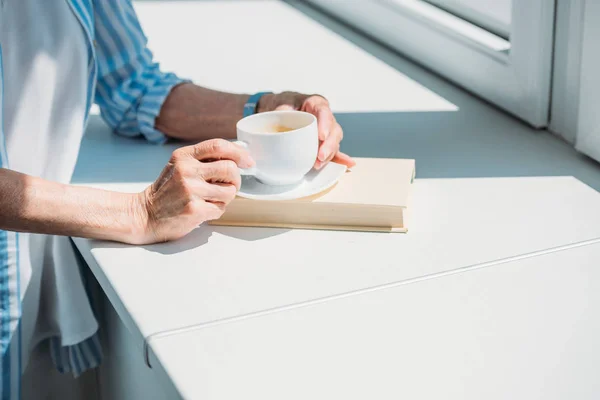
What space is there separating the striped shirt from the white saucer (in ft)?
1.12

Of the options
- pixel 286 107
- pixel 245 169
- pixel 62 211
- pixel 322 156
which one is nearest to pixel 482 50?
pixel 286 107

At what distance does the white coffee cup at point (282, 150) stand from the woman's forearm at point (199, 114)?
27 cm

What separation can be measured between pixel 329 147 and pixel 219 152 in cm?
17

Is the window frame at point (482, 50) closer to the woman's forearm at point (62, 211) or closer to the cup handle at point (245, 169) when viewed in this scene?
the cup handle at point (245, 169)

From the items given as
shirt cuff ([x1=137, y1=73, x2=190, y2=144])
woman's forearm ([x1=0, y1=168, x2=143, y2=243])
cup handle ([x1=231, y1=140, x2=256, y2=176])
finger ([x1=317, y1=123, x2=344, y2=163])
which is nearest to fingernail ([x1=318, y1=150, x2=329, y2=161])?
finger ([x1=317, y1=123, x2=344, y2=163])

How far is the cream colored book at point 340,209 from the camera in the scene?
1.08 meters

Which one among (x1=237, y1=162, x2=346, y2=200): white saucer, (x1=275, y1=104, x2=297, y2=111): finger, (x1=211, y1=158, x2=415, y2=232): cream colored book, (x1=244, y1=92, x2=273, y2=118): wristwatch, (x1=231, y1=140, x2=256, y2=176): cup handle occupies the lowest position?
(x1=211, y1=158, x2=415, y2=232): cream colored book

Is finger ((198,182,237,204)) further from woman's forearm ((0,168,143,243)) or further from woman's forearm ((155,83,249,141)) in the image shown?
woman's forearm ((155,83,249,141))

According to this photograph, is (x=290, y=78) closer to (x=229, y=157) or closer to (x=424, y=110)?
(x=424, y=110)

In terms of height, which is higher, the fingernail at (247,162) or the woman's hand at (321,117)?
the fingernail at (247,162)

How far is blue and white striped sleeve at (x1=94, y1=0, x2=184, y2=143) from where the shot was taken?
1.41 meters

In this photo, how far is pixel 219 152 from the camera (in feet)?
3.51

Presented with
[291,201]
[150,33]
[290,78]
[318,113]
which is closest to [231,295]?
[291,201]

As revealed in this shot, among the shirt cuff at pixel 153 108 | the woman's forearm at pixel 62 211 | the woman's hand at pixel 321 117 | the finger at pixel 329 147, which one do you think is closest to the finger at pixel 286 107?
the woman's hand at pixel 321 117
